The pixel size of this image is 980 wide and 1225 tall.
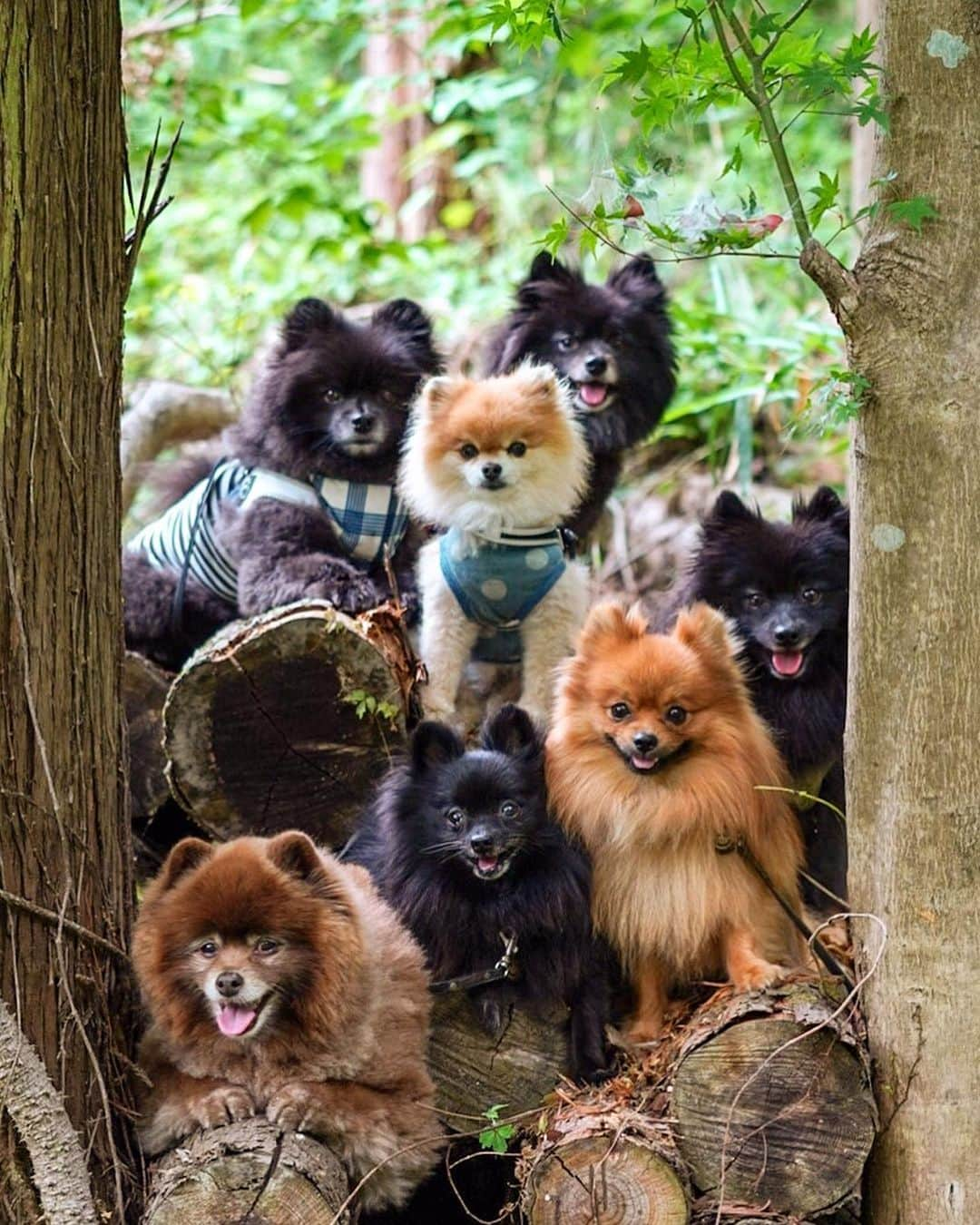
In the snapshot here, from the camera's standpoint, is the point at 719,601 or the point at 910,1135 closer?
the point at 910,1135

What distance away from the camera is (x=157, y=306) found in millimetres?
9266

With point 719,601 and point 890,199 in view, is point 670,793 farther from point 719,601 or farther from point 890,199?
point 890,199

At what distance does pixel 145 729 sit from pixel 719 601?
2040mm

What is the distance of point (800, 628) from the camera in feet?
15.6

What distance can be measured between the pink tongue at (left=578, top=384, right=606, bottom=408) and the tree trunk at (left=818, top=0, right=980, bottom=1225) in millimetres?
2143

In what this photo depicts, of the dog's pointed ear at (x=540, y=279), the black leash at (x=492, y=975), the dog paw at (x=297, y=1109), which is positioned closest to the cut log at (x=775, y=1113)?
the black leash at (x=492, y=975)

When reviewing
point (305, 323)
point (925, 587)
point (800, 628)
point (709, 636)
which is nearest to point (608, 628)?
point (709, 636)

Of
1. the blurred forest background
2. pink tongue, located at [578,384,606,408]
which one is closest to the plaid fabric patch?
pink tongue, located at [578,384,606,408]

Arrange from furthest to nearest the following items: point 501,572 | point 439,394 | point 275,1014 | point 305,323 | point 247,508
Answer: point 305,323, point 247,508, point 439,394, point 501,572, point 275,1014

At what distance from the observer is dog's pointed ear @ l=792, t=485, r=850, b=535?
498 cm

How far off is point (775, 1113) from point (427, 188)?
8159 millimetres

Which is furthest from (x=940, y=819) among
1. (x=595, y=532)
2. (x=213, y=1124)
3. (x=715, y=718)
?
(x=595, y=532)

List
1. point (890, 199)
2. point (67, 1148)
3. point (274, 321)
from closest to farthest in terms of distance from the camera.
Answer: point (67, 1148), point (890, 199), point (274, 321)

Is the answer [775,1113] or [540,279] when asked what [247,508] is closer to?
[540,279]
